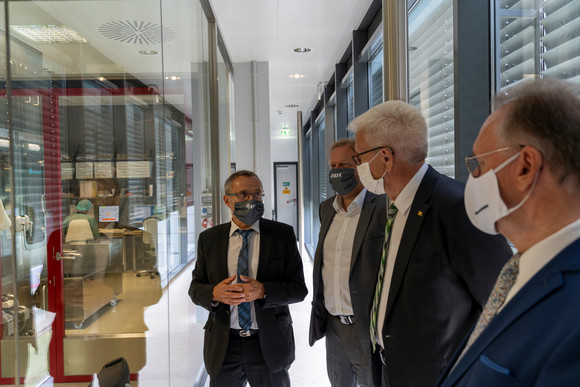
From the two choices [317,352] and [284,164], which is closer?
[317,352]

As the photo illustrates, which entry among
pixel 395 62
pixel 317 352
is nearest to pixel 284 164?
pixel 317 352

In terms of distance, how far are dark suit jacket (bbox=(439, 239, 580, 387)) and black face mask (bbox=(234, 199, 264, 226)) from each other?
1.57 m

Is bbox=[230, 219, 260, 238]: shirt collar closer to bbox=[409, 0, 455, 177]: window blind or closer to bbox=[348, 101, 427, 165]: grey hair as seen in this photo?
bbox=[348, 101, 427, 165]: grey hair

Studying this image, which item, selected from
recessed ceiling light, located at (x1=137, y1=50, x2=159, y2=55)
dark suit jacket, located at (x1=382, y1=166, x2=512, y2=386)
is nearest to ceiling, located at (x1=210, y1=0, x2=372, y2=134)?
recessed ceiling light, located at (x1=137, y1=50, x2=159, y2=55)

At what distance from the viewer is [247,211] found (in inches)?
87.7

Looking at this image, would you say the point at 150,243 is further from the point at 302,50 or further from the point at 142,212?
the point at 302,50

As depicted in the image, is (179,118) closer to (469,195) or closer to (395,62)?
(395,62)

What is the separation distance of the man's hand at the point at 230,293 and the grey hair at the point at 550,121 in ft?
Answer: 4.95

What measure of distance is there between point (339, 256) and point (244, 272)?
557mm

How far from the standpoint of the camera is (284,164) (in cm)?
1409

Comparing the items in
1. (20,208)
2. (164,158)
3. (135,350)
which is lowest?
(135,350)

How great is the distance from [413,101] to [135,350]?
8.74 feet

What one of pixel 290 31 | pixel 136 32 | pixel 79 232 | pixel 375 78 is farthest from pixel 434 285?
pixel 290 31

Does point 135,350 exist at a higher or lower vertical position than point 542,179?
lower
